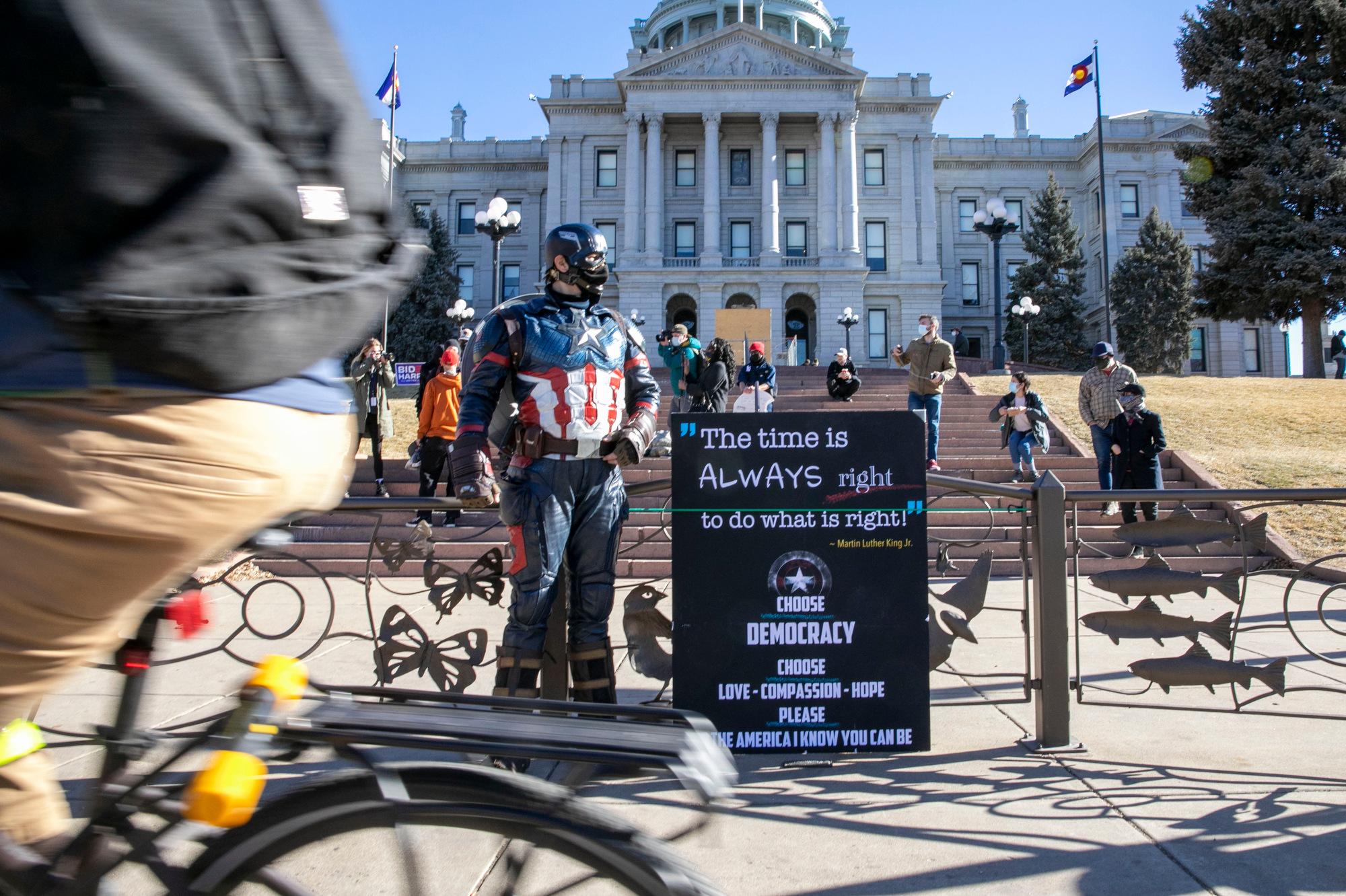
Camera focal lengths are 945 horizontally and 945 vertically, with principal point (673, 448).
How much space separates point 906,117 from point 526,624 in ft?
193

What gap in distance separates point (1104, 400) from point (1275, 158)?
2818 centimetres

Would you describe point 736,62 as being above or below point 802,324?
above

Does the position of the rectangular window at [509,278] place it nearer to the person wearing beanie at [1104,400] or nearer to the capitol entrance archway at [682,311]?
the capitol entrance archway at [682,311]

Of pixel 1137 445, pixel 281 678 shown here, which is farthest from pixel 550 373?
pixel 1137 445

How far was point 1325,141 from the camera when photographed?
33250mm

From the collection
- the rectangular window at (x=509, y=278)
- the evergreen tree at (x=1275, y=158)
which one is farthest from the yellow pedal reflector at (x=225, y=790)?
the rectangular window at (x=509, y=278)

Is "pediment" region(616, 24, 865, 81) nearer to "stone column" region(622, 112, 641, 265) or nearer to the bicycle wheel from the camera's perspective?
"stone column" region(622, 112, 641, 265)

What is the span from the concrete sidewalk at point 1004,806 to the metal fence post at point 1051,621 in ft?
0.53

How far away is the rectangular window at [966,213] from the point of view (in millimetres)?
61125

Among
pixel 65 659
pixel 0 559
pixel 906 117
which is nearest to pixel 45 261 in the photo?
pixel 0 559

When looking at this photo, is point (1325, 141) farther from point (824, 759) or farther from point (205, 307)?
point (205, 307)

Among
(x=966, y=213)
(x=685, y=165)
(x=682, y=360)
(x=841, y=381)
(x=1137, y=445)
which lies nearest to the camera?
(x=1137, y=445)

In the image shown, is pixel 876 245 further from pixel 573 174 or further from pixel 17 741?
pixel 17 741

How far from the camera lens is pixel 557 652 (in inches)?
159
